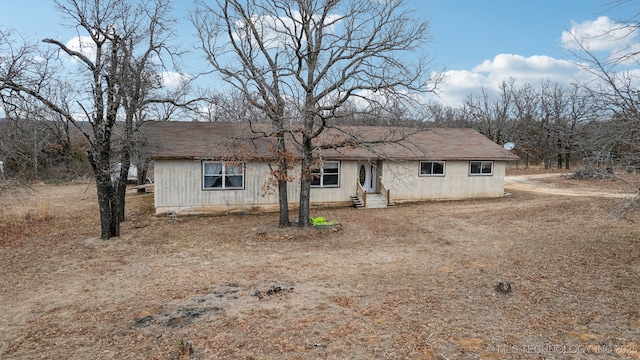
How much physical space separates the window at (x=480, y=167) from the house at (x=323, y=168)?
50mm

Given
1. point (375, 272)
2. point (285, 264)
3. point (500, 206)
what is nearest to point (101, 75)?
point (285, 264)

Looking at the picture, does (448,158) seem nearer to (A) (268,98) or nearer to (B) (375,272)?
(A) (268,98)

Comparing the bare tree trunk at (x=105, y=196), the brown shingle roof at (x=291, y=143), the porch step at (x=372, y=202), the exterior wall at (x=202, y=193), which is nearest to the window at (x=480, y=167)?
the brown shingle roof at (x=291, y=143)

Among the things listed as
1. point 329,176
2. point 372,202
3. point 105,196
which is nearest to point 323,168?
point 329,176

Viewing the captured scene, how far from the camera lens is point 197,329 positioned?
5562mm

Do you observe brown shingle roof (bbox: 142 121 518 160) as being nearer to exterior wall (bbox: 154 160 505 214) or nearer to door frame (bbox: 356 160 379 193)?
exterior wall (bbox: 154 160 505 214)

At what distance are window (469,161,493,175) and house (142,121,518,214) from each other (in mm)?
50

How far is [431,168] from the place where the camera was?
61.9 feet

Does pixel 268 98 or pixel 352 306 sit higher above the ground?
pixel 268 98

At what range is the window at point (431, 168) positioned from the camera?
18.8 metres

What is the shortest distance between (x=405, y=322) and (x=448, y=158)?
1407cm

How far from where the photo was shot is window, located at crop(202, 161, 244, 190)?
15359 millimetres

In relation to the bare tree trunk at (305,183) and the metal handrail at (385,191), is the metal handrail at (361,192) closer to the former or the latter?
the metal handrail at (385,191)

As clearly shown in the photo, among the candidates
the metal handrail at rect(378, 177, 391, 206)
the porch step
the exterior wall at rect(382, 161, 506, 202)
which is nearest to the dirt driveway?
the exterior wall at rect(382, 161, 506, 202)
